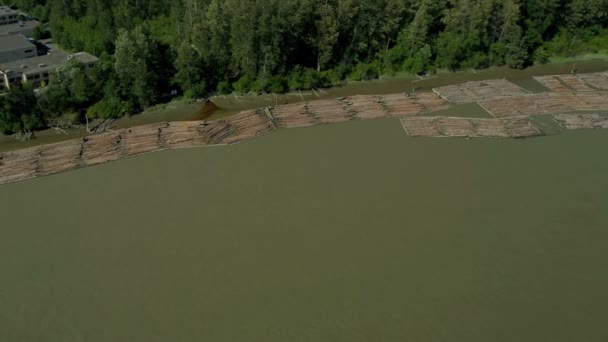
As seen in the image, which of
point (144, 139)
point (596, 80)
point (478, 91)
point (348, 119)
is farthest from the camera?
point (596, 80)

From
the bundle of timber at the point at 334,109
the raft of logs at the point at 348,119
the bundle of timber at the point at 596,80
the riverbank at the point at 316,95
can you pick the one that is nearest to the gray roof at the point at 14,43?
the riverbank at the point at 316,95

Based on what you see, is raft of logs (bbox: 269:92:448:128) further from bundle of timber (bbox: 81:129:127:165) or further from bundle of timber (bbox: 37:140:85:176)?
bundle of timber (bbox: 37:140:85:176)

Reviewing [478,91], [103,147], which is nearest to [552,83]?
[478,91]

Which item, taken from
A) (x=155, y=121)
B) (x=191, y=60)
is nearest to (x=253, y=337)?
(x=155, y=121)

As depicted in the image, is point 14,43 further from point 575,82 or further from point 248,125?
point 575,82

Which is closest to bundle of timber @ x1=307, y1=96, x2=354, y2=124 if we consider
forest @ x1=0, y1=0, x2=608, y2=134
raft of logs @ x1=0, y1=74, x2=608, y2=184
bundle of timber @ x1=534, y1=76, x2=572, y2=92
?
raft of logs @ x1=0, y1=74, x2=608, y2=184

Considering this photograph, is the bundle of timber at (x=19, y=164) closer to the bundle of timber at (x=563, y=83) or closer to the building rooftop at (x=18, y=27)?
the building rooftop at (x=18, y=27)
